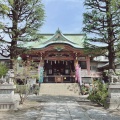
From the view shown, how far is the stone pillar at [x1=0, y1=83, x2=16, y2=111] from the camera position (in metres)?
13.2

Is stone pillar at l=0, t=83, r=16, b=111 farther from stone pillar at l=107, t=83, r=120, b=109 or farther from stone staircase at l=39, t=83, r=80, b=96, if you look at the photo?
stone staircase at l=39, t=83, r=80, b=96

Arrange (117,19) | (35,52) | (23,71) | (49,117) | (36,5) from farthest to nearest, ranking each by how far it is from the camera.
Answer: (35,52) → (36,5) → (117,19) → (23,71) → (49,117)

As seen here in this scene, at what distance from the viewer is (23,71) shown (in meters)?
16.7

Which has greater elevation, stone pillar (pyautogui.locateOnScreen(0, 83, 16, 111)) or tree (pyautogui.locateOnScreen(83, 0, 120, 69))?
tree (pyautogui.locateOnScreen(83, 0, 120, 69))

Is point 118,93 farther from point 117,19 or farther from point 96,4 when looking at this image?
point 96,4

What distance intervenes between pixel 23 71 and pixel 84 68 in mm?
22026

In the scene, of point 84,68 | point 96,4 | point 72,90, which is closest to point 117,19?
point 96,4

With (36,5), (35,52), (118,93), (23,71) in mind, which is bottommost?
(118,93)

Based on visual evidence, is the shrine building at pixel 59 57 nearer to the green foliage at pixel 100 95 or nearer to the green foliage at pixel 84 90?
the green foliage at pixel 84 90

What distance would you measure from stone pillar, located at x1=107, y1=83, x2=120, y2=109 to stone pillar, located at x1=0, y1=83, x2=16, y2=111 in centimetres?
547

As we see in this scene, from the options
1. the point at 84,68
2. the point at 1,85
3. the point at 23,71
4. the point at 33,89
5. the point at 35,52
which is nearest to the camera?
the point at 1,85

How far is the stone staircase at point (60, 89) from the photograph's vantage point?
26.2 metres

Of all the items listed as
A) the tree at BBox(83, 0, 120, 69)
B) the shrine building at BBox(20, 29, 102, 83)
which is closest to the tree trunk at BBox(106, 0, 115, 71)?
the tree at BBox(83, 0, 120, 69)

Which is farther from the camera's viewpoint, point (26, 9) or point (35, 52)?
point (35, 52)
